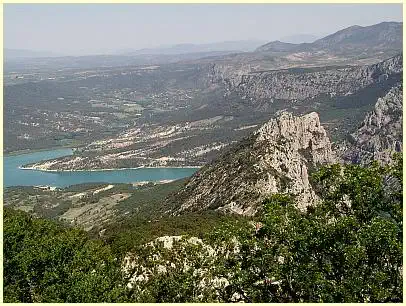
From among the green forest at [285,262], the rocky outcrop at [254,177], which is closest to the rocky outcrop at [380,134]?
the rocky outcrop at [254,177]

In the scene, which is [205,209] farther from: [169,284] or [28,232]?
[169,284]

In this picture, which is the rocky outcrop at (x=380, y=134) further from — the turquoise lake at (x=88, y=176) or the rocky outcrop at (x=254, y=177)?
the turquoise lake at (x=88, y=176)

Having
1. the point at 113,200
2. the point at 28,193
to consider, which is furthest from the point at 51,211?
the point at 28,193

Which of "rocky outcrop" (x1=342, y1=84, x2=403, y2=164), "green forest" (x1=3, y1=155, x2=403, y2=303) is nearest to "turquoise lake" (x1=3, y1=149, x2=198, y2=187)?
"rocky outcrop" (x1=342, y1=84, x2=403, y2=164)

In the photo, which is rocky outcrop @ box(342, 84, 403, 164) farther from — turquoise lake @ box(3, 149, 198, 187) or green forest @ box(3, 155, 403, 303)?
green forest @ box(3, 155, 403, 303)

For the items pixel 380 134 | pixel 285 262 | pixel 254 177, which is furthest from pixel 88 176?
pixel 285 262

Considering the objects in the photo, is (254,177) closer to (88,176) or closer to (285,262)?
(285,262)
